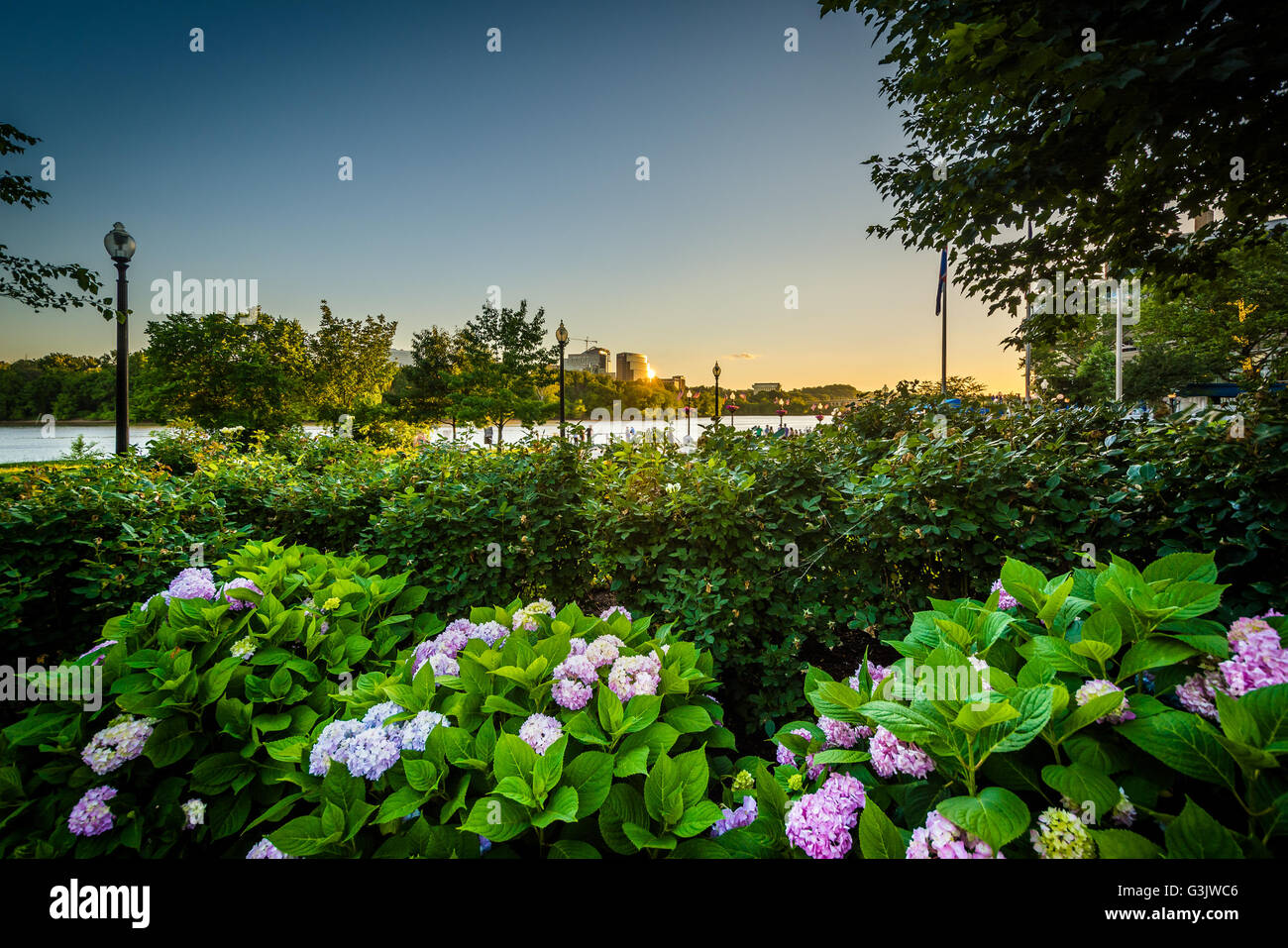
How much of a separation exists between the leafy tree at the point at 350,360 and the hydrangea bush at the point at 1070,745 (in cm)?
2846

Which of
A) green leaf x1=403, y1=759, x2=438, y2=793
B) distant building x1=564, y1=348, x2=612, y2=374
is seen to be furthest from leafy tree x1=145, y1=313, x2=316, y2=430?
distant building x1=564, y1=348, x2=612, y2=374

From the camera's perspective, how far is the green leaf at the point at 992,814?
0.84 meters

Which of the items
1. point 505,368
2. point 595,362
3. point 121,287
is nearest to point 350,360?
point 505,368

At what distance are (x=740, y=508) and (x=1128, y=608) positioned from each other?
2.13 m

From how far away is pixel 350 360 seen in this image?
2770 centimetres

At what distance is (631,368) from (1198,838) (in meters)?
105

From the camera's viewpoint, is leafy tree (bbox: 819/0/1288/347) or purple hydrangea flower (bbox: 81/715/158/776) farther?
leafy tree (bbox: 819/0/1288/347)

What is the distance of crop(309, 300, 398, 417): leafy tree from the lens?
26672 mm

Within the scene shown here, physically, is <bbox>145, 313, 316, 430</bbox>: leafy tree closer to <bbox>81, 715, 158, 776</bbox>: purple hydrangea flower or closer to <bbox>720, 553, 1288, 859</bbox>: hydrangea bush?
<bbox>81, 715, 158, 776</bbox>: purple hydrangea flower

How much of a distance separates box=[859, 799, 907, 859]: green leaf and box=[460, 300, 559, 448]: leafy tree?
24932 millimetres
